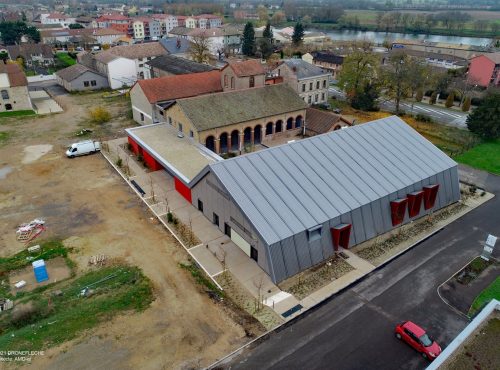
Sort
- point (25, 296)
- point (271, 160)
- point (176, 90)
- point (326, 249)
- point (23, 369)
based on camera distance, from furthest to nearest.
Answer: point (176, 90) < point (271, 160) < point (326, 249) < point (25, 296) < point (23, 369)

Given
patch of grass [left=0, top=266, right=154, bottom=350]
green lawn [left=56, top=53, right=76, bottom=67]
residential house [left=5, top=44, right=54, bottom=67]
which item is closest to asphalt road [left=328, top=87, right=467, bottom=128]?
patch of grass [left=0, top=266, right=154, bottom=350]

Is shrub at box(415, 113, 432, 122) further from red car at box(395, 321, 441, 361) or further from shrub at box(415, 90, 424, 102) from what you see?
red car at box(395, 321, 441, 361)

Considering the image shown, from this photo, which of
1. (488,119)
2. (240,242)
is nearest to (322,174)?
(240,242)

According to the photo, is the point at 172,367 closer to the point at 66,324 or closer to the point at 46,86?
the point at 66,324

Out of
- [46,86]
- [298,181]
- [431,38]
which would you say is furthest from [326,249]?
[431,38]

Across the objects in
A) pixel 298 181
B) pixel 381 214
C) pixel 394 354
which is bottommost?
pixel 394 354

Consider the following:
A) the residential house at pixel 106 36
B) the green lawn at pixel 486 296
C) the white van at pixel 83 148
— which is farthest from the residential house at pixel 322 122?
the residential house at pixel 106 36
